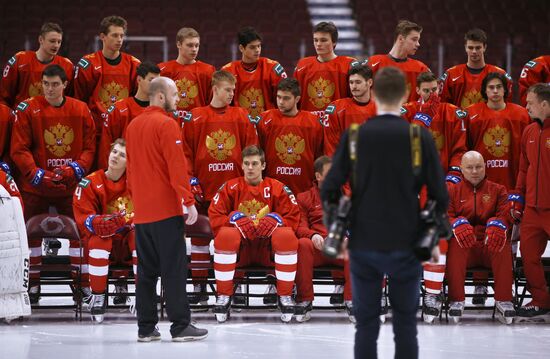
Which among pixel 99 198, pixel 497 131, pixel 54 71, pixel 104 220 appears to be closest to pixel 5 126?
pixel 54 71

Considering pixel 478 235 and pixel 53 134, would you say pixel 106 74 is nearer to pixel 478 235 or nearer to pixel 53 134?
pixel 53 134

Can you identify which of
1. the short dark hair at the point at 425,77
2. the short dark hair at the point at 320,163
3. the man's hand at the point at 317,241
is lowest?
the man's hand at the point at 317,241

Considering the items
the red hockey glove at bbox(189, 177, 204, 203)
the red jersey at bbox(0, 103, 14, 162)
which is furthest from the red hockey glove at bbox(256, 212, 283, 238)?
the red jersey at bbox(0, 103, 14, 162)

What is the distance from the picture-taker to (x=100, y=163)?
6660mm

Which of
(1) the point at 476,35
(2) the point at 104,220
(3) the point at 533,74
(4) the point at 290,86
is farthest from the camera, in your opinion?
(3) the point at 533,74

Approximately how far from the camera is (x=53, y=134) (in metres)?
6.54

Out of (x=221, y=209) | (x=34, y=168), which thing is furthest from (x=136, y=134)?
(x=34, y=168)

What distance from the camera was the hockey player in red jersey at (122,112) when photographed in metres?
6.45

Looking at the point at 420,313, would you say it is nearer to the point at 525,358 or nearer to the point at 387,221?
the point at 525,358

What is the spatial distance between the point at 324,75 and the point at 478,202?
1.59 m

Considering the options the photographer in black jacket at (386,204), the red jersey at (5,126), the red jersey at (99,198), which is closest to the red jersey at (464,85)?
the red jersey at (99,198)

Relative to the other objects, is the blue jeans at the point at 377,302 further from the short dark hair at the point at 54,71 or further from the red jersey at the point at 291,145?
the short dark hair at the point at 54,71

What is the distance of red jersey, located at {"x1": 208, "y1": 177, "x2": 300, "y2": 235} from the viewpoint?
238 inches

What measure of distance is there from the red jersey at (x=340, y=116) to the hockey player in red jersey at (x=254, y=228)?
24.3 inches
